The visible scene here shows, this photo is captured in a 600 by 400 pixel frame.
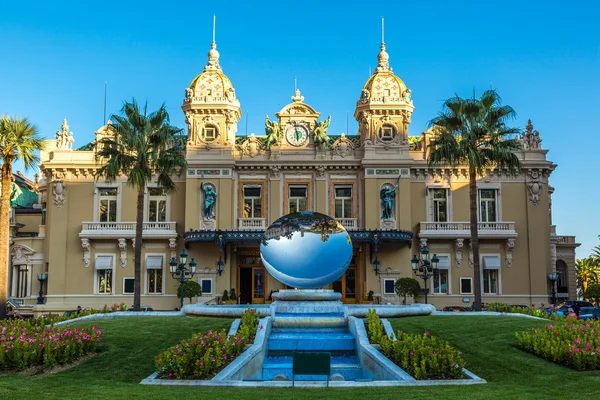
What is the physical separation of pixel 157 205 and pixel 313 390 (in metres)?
31.6

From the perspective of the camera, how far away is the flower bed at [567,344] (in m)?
17.3

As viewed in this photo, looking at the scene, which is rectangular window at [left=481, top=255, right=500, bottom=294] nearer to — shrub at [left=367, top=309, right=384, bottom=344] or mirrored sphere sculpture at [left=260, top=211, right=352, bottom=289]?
mirrored sphere sculpture at [left=260, top=211, right=352, bottom=289]

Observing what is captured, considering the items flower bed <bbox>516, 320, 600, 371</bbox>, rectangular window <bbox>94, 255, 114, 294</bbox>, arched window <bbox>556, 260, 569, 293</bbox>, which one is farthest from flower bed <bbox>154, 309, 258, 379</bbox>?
arched window <bbox>556, 260, 569, 293</bbox>

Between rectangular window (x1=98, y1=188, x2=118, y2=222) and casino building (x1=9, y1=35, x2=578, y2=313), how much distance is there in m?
0.09

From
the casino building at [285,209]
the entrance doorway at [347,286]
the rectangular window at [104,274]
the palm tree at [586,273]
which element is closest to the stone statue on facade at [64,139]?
the casino building at [285,209]

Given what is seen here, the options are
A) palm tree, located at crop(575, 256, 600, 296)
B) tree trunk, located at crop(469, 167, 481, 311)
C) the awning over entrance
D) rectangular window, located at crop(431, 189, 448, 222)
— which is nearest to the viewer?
tree trunk, located at crop(469, 167, 481, 311)

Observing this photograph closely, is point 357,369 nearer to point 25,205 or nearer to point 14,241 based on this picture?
point 14,241

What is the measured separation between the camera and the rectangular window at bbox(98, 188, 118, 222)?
145 feet

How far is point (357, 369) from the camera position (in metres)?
18.8

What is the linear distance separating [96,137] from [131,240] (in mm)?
7452

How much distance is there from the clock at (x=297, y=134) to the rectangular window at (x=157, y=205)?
29.2 feet

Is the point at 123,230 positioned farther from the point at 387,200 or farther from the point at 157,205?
the point at 387,200

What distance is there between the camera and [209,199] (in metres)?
42.2

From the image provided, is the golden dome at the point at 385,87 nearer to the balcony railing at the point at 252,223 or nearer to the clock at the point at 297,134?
the clock at the point at 297,134
